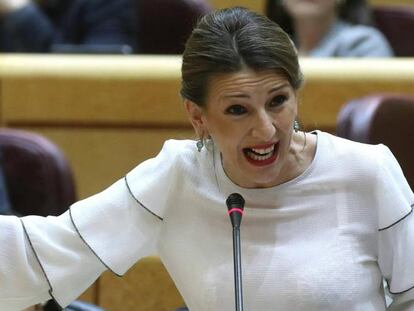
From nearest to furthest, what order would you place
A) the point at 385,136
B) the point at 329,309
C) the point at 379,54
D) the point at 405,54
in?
1. the point at 329,309
2. the point at 385,136
3. the point at 379,54
4. the point at 405,54

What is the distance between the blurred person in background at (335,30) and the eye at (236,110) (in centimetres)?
Result: 140

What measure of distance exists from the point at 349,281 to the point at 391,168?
170 mm

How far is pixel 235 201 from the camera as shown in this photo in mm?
1349

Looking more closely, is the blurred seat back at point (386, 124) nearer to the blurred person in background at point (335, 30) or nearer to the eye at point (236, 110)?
the eye at point (236, 110)

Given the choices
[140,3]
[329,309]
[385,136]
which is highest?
[140,3]

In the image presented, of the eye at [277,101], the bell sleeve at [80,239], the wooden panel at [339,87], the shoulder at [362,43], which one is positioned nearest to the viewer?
the eye at [277,101]

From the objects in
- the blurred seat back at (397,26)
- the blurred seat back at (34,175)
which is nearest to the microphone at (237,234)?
the blurred seat back at (34,175)

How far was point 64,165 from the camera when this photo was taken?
2014mm

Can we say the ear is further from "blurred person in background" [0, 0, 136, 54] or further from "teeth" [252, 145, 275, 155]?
"blurred person in background" [0, 0, 136, 54]

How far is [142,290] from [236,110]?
76 cm

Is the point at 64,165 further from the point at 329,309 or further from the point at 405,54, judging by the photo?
the point at 405,54

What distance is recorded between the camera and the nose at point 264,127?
1.33 meters

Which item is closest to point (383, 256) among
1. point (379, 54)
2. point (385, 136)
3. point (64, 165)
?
point (385, 136)

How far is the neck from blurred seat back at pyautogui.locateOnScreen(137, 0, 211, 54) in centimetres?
27
